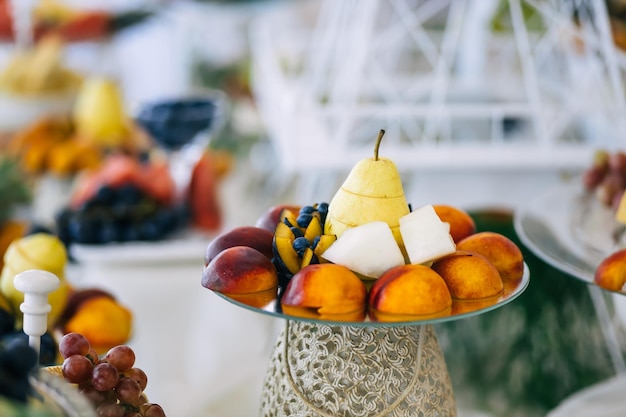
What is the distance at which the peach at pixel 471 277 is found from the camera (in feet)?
2.17

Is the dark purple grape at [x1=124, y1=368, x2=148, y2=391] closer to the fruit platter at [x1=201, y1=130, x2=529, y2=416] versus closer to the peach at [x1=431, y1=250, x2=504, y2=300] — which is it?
the fruit platter at [x1=201, y1=130, x2=529, y2=416]

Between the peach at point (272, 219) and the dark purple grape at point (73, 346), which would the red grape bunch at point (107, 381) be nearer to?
the dark purple grape at point (73, 346)

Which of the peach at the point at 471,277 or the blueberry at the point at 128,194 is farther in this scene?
the blueberry at the point at 128,194

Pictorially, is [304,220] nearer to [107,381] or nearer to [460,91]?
[107,381]

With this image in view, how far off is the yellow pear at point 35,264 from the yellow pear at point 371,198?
395 millimetres

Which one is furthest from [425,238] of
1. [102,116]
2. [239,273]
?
[102,116]

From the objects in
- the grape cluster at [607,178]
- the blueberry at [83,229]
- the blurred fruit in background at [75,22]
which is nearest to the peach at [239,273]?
the grape cluster at [607,178]

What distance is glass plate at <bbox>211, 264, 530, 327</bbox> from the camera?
0.61m

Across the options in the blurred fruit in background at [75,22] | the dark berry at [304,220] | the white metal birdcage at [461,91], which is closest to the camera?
the dark berry at [304,220]

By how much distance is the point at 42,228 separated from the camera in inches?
45.7

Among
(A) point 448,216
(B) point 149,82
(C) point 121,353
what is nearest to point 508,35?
(A) point 448,216

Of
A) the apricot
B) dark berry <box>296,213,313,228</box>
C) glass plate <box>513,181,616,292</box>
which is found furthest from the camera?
the apricot

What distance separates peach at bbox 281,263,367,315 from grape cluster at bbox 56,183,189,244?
0.82 meters

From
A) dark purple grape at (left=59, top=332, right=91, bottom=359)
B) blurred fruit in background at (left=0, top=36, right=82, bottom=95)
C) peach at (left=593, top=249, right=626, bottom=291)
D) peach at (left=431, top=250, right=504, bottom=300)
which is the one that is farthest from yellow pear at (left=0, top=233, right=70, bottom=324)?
blurred fruit in background at (left=0, top=36, right=82, bottom=95)
